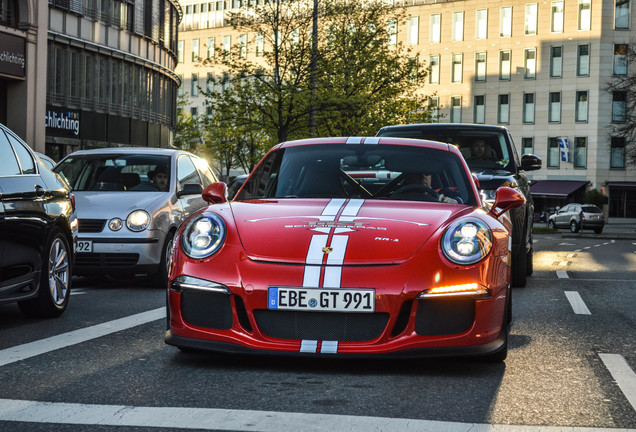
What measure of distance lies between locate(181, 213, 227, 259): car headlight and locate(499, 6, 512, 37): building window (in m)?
72.2

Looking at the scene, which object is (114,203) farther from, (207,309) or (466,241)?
(466,241)

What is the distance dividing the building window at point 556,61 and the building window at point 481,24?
5.62 metres

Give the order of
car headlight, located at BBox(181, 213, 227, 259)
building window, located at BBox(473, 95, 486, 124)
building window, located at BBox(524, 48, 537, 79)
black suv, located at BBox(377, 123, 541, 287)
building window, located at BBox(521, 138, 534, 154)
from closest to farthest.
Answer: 1. car headlight, located at BBox(181, 213, 227, 259)
2. black suv, located at BBox(377, 123, 541, 287)
3. building window, located at BBox(524, 48, 537, 79)
4. building window, located at BBox(521, 138, 534, 154)
5. building window, located at BBox(473, 95, 486, 124)

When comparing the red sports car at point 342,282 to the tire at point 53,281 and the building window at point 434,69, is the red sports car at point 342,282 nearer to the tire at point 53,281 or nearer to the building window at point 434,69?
the tire at point 53,281

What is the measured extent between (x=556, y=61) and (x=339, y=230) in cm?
7049

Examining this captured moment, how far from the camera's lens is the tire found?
7234mm

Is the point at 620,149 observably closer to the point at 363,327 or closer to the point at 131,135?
the point at 131,135

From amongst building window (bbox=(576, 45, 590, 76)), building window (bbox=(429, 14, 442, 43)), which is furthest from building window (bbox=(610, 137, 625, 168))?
building window (bbox=(429, 14, 442, 43))

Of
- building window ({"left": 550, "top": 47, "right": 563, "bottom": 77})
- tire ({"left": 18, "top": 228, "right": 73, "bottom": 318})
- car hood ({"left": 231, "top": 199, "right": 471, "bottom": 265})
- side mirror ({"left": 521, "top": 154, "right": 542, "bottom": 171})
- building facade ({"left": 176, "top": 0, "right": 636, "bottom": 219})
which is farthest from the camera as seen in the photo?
building window ({"left": 550, "top": 47, "right": 563, "bottom": 77})

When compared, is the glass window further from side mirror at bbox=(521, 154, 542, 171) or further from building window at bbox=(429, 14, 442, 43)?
side mirror at bbox=(521, 154, 542, 171)

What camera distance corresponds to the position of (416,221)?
17.6 feet

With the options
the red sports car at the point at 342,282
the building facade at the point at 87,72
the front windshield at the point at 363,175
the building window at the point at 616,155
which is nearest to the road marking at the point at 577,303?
the front windshield at the point at 363,175

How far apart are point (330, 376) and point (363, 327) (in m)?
0.30

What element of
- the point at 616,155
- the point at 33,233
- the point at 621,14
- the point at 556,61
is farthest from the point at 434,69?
the point at 33,233
